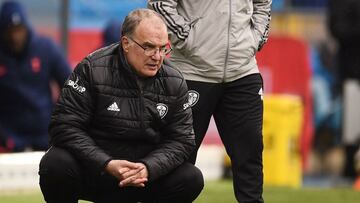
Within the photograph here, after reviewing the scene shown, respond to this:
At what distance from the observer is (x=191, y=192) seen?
7.40 meters

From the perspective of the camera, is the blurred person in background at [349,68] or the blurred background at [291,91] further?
the blurred person in background at [349,68]

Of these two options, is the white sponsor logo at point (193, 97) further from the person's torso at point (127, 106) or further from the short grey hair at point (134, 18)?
the short grey hair at point (134, 18)

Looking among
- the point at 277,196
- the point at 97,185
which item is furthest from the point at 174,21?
the point at 277,196

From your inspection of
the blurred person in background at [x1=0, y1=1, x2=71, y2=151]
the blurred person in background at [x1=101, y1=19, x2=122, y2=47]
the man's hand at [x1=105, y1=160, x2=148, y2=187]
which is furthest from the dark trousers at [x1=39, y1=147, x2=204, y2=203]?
the blurred person in background at [x1=101, y1=19, x2=122, y2=47]

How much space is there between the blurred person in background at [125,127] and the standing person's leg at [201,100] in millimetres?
438

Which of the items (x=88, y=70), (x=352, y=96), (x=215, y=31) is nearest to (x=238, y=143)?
(x=215, y=31)

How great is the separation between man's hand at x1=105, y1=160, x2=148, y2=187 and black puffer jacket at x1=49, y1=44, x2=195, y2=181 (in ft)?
0.15

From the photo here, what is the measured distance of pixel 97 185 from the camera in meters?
7.23

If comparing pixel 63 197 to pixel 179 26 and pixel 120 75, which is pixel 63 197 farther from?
pixel 179 26

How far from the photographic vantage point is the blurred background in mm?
13438

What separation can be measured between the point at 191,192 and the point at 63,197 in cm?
73

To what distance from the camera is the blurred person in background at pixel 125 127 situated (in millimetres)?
7062

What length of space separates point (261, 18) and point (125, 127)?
1336mm

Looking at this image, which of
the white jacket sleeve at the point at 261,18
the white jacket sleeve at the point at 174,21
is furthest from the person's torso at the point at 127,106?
the white jacket sleeve at the point at 261,18
